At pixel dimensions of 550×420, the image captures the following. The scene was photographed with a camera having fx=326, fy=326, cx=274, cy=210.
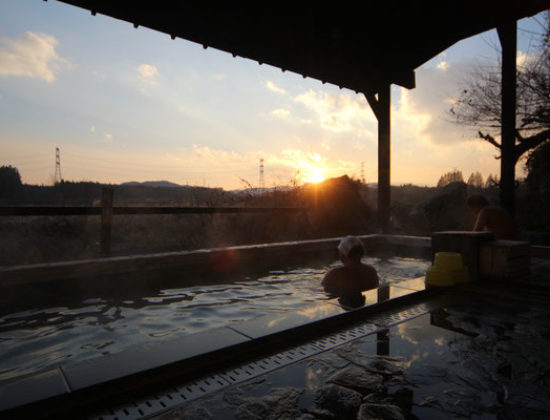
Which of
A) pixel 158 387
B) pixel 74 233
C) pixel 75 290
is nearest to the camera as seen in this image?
pixel 158 387

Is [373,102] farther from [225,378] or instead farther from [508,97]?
[225,378]

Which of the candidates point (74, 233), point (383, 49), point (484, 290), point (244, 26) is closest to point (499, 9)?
point (383, 49)

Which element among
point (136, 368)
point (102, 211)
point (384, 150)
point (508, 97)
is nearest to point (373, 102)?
point (384, 150)

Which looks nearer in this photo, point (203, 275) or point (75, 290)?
point (75, 290)

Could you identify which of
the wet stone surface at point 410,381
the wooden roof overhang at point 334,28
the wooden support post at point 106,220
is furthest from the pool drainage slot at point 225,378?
the wooden roof overhang at point 334,28

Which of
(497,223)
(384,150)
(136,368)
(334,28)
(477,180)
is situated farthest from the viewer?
(477,180)

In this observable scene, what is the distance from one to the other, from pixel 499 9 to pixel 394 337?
5052mm

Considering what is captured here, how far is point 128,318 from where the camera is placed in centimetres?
338

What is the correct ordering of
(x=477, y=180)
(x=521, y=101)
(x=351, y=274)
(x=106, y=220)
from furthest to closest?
(x=477, y=180), (x=521, y=101), (x=106, y=220), (x=351, y=274)

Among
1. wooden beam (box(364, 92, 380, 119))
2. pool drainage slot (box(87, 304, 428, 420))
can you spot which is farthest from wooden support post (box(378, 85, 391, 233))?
pool drainage slot (box(87, 304, 428, 420))

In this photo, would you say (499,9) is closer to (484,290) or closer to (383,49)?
(383,49)

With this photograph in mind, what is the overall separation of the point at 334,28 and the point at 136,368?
5.67 metres

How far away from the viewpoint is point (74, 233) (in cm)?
1059

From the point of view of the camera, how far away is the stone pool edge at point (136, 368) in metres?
1.38
